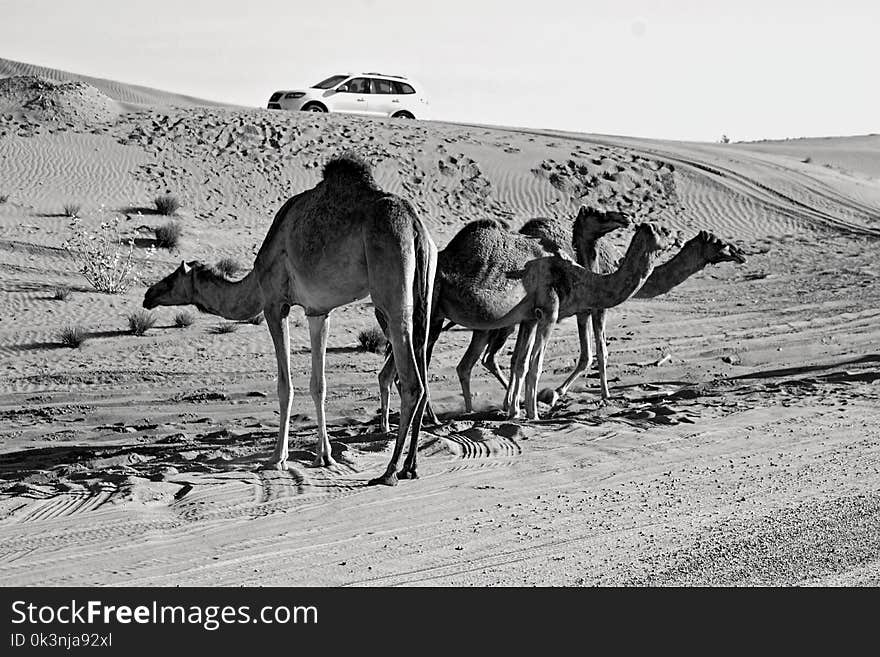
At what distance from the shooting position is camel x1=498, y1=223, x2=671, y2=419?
12531mm

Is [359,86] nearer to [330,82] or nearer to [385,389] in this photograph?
[330,82]

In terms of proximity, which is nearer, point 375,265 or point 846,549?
point 846,549

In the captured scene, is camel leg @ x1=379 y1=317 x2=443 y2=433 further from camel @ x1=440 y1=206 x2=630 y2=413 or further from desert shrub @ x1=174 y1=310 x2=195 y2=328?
desert shrub @ x1=174 y1=310 x2=195 y2=328

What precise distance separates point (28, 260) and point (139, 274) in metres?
1.86

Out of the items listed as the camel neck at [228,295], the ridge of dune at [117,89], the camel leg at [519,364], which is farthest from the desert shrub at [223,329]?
the ridge of dune at [117,89]

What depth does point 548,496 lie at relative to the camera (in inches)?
352

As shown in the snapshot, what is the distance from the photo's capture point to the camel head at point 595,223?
1391cm

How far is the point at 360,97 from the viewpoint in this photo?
39.3 metres

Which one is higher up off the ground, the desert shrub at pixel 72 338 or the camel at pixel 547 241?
the camel at pixel 547 241

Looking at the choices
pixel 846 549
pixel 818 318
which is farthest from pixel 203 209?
pixel 846 549

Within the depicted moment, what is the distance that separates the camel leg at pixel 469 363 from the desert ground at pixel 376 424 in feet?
0.95

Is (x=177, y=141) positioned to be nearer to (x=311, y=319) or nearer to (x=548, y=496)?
(x=311, y=319)

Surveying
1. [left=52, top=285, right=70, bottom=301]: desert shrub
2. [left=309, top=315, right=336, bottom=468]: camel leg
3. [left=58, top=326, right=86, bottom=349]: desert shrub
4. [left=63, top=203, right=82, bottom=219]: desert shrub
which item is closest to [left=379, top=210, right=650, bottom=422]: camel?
[left=309, top=315, right=336, bottom=468]: camel leg

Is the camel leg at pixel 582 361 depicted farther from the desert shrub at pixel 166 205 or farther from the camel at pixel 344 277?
the desert shrub at pixel 166 205
